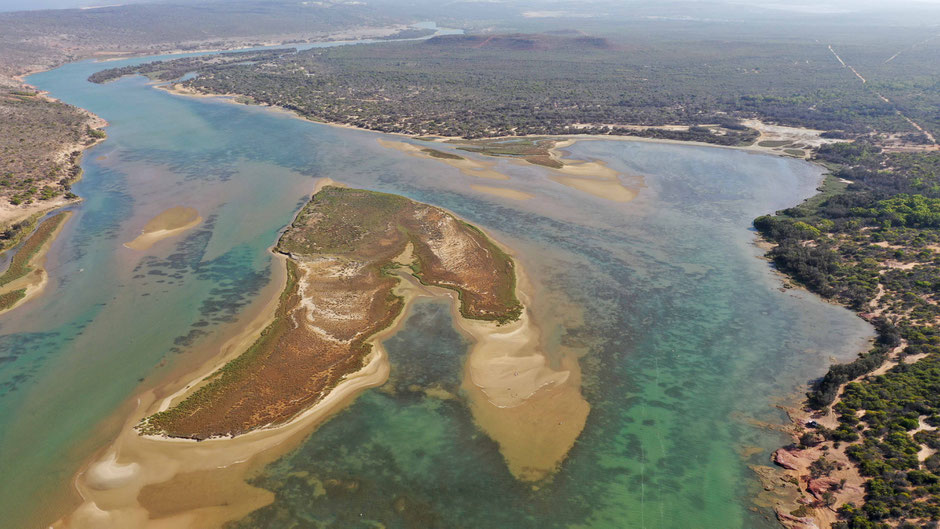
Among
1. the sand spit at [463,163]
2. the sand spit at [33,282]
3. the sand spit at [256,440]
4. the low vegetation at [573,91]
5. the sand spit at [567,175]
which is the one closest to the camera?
the sand spit at [256,440]

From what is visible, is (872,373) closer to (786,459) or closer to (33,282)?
(786,459)

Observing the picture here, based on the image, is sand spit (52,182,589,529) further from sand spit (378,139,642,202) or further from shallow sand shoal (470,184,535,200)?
sand spit (378,139,642,202)

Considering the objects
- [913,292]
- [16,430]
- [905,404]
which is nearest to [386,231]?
[16,430]

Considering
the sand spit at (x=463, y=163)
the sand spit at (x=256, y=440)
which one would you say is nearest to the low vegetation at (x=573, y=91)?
the sand spit at (x=463, y=163)

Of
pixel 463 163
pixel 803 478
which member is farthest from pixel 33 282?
pixel 803 478

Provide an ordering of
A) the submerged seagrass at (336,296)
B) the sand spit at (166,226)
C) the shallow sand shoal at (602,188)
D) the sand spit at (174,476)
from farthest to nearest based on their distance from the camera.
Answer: the shallow sand shoal at (602,188) → the sand spit at (166,226) → the submerged seagrass at (336,296) → the sand spit at (174,476)

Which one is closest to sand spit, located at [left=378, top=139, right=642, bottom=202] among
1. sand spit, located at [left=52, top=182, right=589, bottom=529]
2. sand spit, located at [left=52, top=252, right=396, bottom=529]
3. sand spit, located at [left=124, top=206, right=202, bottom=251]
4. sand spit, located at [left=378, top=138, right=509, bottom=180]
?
sand spit, located at [left=378, top=138, right=509, bottom=180]

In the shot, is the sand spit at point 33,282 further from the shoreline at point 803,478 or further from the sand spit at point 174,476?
the shoreline at point 803,478
